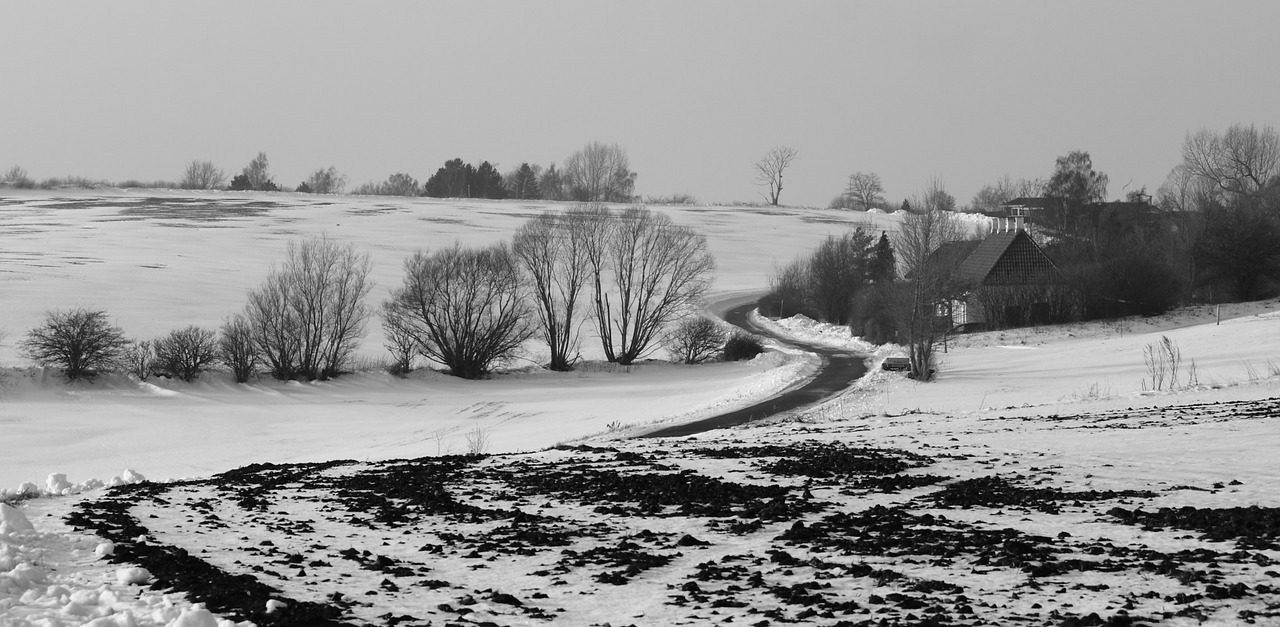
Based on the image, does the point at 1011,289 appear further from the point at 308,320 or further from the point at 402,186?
the point at 402,186

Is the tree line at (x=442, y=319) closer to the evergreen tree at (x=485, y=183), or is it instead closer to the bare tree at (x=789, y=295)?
the bare tree at (x=789, y=295)

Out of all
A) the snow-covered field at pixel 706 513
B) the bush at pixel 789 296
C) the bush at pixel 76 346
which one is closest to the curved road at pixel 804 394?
the snow-covered field at pixel 706 513

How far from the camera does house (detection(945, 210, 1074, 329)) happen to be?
61500 mm

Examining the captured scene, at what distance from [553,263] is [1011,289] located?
85.7ft

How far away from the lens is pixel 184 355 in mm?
47156

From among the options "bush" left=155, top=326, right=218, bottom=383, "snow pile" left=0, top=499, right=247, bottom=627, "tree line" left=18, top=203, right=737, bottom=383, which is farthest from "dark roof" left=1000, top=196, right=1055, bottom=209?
"snow pile" left=0, top=499, right=247, bottom=627

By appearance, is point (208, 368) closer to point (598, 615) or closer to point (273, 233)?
point (598, 615)

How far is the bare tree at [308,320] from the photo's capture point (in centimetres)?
5122

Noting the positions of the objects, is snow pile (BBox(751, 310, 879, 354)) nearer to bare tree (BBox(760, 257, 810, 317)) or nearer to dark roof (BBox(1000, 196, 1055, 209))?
bare tree (BBox(760, 257, 810, 317))

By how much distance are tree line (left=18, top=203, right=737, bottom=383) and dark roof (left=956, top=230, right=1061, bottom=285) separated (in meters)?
16.1

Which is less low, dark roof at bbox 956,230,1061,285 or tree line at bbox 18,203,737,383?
dark roof at bbox 956,230,1061,285

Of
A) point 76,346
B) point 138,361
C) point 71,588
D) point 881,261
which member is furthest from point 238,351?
point 881,261

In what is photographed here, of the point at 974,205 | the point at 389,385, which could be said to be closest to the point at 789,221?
the point at 974,205

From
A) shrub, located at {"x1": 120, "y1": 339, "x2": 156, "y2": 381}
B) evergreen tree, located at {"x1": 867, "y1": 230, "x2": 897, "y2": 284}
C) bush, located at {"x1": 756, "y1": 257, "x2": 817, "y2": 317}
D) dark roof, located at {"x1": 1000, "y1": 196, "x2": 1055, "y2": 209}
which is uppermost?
dark roof, located at {"x1": 1000, "y1": 196, "x2": 1055, "y2": 209}
